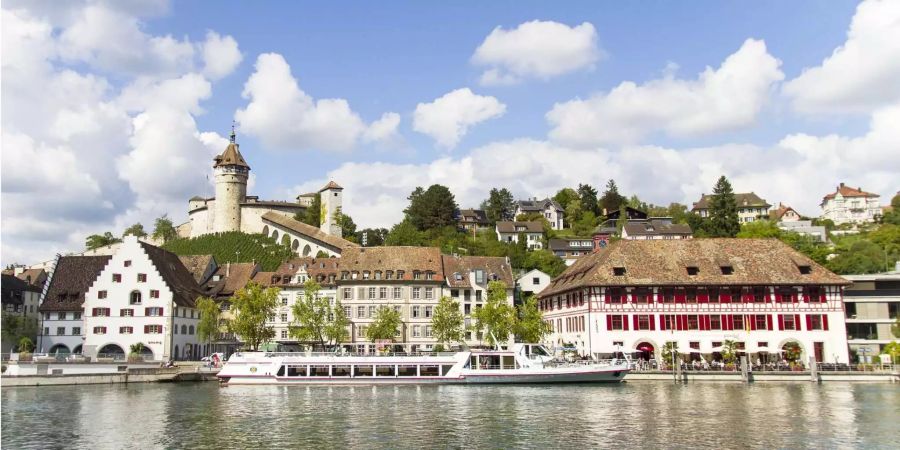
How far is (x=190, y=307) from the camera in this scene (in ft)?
287

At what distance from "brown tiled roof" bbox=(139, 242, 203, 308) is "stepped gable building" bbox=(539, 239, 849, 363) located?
45607 mm

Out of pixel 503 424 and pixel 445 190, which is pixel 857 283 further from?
pixel 445 190

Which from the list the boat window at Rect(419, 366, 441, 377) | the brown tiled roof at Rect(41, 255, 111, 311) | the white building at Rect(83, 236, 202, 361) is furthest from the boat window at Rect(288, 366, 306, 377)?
the brown tiled roof at Rect(41, 255, 111, 311)

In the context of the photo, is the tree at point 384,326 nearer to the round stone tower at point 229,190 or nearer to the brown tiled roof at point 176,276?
the brown tiled roof at point 176,276

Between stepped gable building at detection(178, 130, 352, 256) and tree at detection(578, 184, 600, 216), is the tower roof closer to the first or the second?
stepped gable building at detection(178, 130, 352, 256)

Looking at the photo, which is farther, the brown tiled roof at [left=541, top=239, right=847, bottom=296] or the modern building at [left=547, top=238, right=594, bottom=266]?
the modern building at [left=547, top=238, right=594, bottom=266]

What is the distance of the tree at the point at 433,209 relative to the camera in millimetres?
145875

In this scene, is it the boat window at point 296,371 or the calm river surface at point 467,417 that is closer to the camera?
the calm river surface at point 467,417

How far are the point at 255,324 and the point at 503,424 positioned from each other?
1666 inches

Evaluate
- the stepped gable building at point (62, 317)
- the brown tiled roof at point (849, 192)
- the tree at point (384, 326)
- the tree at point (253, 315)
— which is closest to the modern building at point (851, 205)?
the brown tiled roof at point (849, 192)

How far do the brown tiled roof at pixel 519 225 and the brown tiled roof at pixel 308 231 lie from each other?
129ft

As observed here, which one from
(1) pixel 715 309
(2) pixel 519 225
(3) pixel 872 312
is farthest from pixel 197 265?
(3) pixel 872 312

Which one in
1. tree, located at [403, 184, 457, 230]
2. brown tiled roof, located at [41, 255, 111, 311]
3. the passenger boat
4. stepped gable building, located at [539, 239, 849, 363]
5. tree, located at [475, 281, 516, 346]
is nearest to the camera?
the passenger boat

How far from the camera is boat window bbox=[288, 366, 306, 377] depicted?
6284cm
